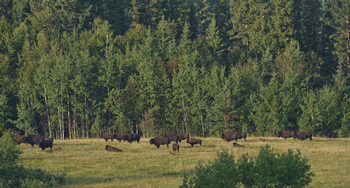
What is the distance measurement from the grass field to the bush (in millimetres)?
1431

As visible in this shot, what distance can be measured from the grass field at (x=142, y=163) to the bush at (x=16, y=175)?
1.43m

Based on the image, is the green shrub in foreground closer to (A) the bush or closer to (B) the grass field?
(B) the grass field

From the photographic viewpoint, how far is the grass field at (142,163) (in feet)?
105

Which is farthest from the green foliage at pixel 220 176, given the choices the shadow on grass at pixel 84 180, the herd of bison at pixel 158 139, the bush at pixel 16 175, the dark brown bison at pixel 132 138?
the dark brown bison at pixel 132 138

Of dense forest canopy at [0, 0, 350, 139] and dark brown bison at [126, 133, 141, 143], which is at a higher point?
dense forest canopy at [0, 0, 350, 139]

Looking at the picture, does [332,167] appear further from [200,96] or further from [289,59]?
[289,59]

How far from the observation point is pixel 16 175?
29781mm

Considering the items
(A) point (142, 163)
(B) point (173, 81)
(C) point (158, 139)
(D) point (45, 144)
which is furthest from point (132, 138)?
(B) point (173, 81)

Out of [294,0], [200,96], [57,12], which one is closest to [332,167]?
[200,96]

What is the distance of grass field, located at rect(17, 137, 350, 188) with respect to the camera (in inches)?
1257

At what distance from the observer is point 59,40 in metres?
95.4

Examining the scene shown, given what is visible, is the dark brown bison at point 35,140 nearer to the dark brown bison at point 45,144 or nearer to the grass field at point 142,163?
the grass field at point 142,163

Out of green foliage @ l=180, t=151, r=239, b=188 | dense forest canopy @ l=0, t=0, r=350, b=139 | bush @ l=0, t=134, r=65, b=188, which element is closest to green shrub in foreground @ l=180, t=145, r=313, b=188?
green foliage @ l=180, t=151, r=239, b=188

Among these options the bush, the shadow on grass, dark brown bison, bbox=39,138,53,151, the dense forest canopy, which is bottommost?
the shadow on grass
